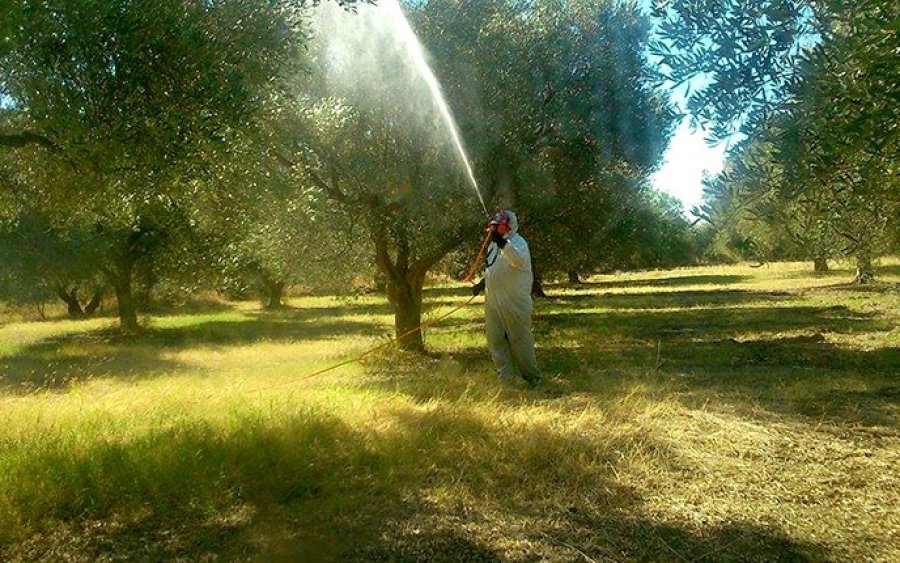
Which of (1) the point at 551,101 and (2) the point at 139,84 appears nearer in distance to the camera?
(2) the point at 139,84

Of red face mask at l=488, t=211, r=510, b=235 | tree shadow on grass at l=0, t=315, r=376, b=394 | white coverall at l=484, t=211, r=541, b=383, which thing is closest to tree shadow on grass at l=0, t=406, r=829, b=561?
white coverall at l=484, t=211, r=541, b=383

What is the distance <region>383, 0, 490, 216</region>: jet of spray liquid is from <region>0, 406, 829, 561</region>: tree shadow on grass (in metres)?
8.58

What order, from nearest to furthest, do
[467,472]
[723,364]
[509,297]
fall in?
[467,472] → [509,297] → [723,364]

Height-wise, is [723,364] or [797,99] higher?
[797,99]

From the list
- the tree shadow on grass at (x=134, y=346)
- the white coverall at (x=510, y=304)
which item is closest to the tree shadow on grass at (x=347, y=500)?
the white coverall at (x=510, y=304)

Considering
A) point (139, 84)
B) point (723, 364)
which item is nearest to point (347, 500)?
point (139, 84)

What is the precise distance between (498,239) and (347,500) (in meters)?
5.44

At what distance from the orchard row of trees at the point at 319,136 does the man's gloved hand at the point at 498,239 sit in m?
2.94

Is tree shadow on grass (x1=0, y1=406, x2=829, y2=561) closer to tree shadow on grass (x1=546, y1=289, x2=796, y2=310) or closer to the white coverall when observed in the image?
the white coverall

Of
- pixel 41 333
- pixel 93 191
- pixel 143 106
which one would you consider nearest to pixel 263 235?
pixel 93 191

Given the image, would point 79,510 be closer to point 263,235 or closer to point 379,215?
point 263,235

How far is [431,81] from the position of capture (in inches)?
579

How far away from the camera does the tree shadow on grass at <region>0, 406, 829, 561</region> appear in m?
4.86

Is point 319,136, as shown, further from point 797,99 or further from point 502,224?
point 797,99
